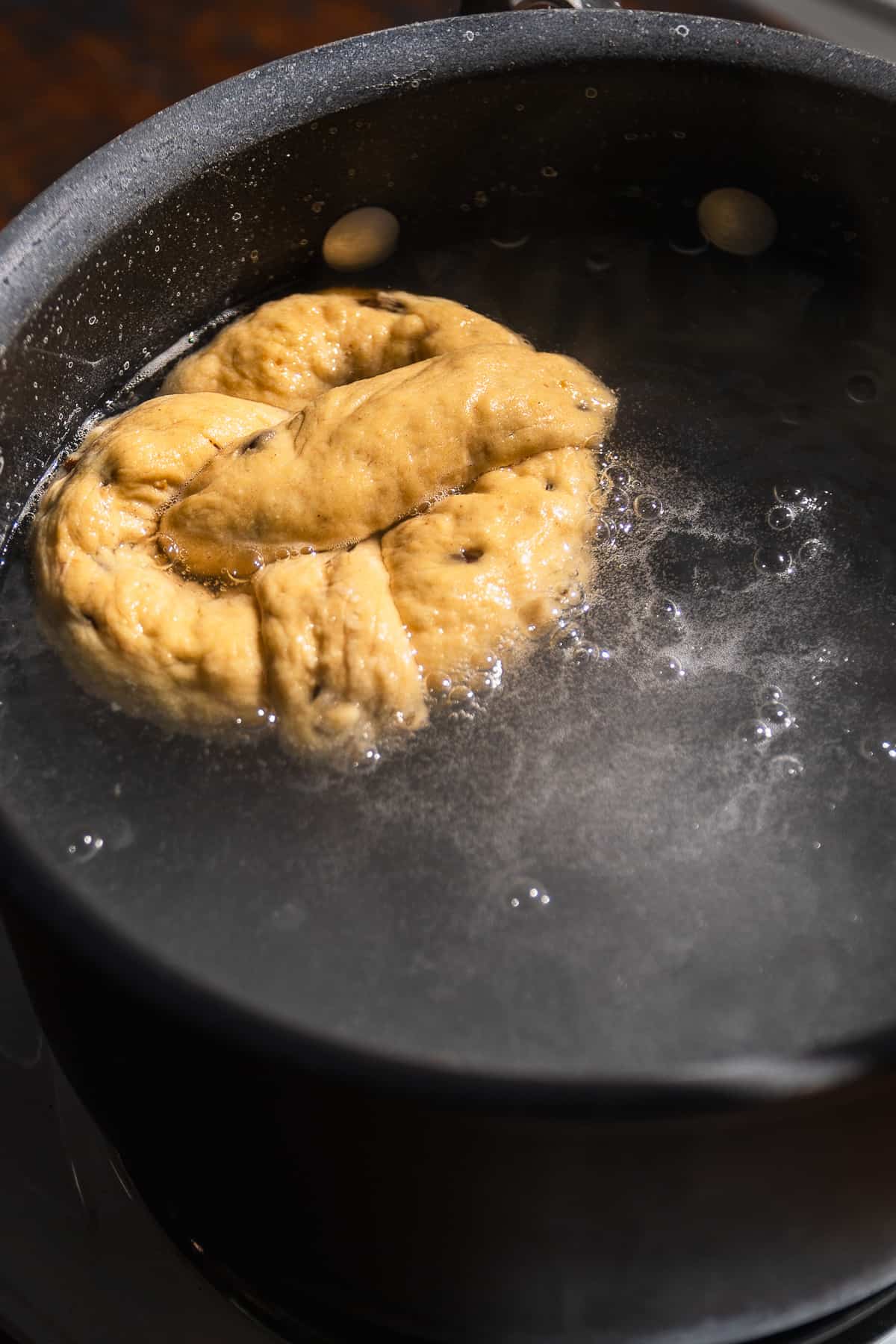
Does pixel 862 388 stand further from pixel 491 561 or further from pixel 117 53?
pixel 117 53

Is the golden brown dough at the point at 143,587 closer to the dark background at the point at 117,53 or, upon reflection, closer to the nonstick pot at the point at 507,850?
the nonstick pot at the point at 507,850

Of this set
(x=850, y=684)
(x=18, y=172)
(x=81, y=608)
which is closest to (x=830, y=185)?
(x=850, y=684)

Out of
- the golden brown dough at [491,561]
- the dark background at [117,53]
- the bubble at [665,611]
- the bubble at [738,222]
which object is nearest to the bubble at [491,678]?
the golden brown dough at [491,561]

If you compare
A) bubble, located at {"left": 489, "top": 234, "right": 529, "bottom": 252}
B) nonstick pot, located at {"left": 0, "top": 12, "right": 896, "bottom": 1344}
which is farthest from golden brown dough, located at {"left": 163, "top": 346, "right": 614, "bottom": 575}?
bubble, located at {"left": 489, "top": 234, "right": 529, "bottom": 252}

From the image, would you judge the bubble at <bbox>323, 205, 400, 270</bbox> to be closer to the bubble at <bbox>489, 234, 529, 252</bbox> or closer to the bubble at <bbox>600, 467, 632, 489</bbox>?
the bubble at <bbox>489, 234, 529, 252</bbox>

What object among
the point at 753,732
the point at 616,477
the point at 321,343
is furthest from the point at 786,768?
the point at 321,343
